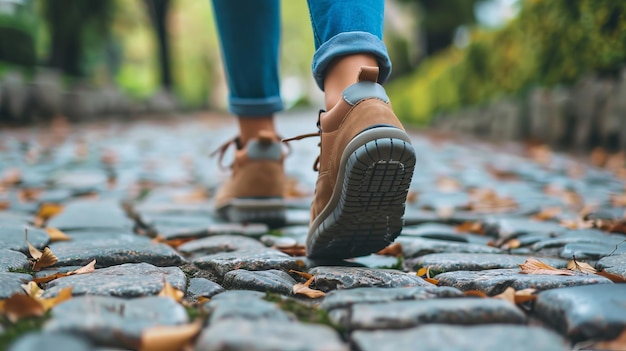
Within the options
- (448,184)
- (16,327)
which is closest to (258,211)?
(16,327)

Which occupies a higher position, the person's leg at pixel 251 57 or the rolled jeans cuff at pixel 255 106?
the person's leg at pixel 251 57

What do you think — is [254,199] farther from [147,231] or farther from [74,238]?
[74,238]

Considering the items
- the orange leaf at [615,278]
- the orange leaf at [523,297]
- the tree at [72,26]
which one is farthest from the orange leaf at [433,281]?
the tree at [72,26]

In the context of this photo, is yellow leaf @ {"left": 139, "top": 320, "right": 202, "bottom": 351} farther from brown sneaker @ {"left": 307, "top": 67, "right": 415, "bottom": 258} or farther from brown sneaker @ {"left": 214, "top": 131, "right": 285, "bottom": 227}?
brown sneaker @ {"left": 214, "top": 131, "right": 285, "bottom": 227}

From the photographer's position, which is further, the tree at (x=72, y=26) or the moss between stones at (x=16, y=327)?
the tree at (x=72, y=26)

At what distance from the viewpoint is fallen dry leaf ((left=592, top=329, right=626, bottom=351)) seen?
0.86 m

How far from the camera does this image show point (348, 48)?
1316 millimetres

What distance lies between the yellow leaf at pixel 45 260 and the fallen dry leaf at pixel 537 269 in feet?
3.54

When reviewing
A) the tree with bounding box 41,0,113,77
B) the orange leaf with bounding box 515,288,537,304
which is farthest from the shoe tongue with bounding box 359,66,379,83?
the tree with bounding box 41,0,113,77

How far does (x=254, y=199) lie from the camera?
2.06 metres

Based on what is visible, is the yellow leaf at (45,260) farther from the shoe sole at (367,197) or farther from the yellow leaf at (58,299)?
the shoe sole at (367,197)

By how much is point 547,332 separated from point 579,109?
4277 mm

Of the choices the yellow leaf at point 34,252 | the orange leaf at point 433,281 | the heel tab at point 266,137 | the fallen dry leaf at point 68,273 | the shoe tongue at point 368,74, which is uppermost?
the shoe tongue at point 368,74

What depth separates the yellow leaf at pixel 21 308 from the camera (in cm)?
94
